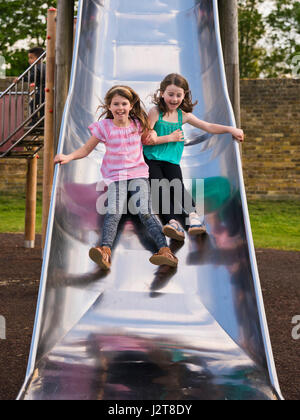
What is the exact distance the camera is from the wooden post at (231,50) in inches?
187

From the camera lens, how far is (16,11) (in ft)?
66.7

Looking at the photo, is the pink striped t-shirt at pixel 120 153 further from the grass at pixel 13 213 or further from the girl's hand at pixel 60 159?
the grass at pixel 13 213

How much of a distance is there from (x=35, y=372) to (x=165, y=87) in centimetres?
228

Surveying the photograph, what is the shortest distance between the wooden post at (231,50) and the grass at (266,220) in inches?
173

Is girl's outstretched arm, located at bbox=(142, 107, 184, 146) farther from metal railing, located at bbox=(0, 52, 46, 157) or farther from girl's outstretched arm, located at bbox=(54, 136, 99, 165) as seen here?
metal railing, located at bbox=(0, 52, 46, 157)

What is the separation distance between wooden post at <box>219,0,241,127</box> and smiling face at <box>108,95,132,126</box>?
115 cm

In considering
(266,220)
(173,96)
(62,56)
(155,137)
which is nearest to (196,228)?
(155,137)

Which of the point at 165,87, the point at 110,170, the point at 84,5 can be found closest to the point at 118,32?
the point at 84,5

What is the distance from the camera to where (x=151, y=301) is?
3082 millimetres

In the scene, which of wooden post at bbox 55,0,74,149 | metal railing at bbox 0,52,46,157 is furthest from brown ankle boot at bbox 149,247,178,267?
metal railing at bbox 0,52,46,157

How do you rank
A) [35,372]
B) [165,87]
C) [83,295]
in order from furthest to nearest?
[165,87] < [83,295] < [35,372]

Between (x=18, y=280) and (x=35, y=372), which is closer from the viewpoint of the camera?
(x=35, y=372)

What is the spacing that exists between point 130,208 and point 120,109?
0.62 meters
